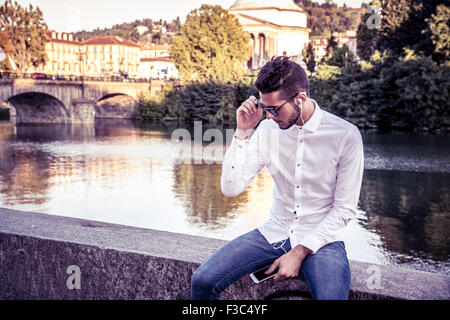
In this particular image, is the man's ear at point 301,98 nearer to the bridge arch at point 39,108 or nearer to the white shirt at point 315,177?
the white shirt at point 315,177

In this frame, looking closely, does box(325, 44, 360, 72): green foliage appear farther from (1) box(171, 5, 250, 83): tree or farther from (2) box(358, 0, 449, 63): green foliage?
(1) box(171, 5, 250, 83): tree

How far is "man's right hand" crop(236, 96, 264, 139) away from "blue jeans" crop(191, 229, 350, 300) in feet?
2.15

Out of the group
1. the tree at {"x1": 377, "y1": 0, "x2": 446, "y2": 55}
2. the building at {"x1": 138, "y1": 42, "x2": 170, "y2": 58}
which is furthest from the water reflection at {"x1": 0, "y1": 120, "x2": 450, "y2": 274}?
the building at {"x1": 138, "y1": 42, "x2": 170, "y2": 58}

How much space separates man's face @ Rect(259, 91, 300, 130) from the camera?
3.13m

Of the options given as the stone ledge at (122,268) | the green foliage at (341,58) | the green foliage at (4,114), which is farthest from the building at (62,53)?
the stone ledge at (122,268)

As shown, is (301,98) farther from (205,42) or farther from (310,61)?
(310,61)

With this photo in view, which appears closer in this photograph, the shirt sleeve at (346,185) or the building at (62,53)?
the shirt sleeve at (346,185)

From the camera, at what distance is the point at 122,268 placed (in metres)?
3.31

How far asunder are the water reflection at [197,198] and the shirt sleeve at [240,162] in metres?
7.69

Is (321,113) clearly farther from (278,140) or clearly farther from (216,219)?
(216,219)

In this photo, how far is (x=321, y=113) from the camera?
3199 millimetres

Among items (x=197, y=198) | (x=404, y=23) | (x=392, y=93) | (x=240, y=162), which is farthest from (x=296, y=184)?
(x=404, y=23)

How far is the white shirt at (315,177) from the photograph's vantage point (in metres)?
3.10
